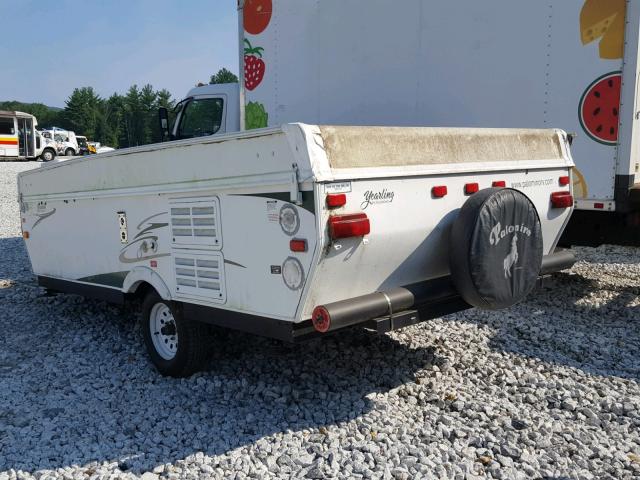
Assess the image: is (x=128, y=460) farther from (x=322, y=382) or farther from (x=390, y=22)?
(x=390, y=22)

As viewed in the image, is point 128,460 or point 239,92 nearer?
point 128,460

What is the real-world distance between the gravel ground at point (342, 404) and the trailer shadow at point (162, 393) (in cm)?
1

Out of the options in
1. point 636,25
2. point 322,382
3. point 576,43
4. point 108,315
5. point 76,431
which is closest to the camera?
point 76,431

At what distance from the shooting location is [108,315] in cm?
621

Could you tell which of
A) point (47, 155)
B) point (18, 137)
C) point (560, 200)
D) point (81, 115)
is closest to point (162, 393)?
point (560, 200)

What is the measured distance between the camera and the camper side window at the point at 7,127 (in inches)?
1149

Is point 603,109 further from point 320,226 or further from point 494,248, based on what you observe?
point 320,226

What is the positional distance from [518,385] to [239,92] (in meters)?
5.19

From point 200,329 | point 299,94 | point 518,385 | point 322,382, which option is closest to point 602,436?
point 518,385

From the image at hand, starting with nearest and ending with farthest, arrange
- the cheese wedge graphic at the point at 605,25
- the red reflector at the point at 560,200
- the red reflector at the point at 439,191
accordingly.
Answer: the red reflector at the point at 439,191, the red reflector at the point at 560,200, the cheese wedge graphic at the point at 605,25

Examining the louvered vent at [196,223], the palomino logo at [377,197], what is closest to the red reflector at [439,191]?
the palomino logo at [377,197]

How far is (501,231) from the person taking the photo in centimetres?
378

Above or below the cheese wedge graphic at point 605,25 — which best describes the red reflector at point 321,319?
below

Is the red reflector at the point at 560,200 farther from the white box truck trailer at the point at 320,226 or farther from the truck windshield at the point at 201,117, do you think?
the truck windshield at the point at 201,117
